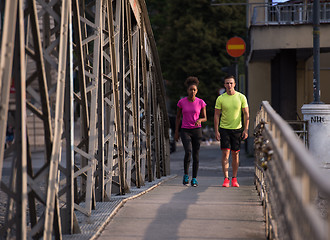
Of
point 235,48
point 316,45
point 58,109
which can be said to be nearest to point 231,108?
point 58,109

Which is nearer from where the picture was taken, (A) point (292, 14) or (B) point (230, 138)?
(B) point (230, 138)

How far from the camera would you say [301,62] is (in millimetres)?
26188

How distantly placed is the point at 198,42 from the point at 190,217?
4146 centimetres

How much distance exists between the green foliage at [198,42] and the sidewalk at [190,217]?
38.2 m

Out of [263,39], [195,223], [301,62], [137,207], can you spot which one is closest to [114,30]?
[137,207]

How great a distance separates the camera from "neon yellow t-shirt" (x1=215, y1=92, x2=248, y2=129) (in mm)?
10430

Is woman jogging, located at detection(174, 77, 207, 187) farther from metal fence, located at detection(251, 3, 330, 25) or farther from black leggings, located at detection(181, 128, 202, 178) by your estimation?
metal fence, located at detection(251, 3, 330, 25)

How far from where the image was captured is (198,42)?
158 feet

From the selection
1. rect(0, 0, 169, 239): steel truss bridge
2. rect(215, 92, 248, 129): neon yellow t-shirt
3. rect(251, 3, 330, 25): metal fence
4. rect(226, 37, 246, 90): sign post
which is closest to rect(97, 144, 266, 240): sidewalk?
rect(0, 0, 169, 239): steel truss bridge

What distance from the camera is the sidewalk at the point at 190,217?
6242 millimetres

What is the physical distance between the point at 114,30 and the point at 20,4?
15.7 feet

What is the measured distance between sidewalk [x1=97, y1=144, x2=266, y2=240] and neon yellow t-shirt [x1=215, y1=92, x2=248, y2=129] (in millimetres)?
1365

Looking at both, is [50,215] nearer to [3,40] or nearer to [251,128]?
[3,40]

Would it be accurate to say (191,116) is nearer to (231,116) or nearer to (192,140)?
(192,140)
